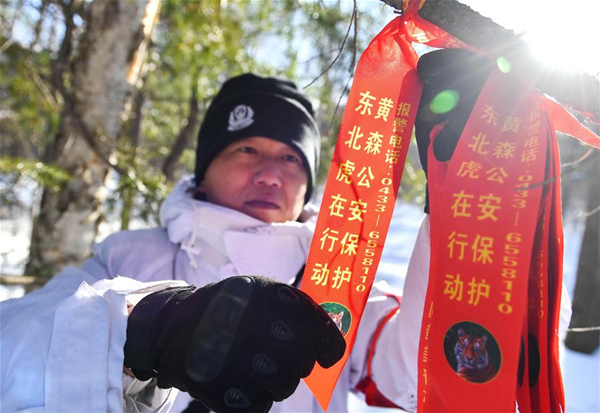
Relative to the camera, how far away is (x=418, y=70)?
1252 millimetres

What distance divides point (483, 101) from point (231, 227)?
1.19 metres

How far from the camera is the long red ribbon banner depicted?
1.00m

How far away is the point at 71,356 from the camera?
107cm

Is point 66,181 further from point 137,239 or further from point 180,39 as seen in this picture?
point 180,39

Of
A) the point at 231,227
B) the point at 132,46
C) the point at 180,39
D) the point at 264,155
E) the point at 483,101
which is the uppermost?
the point at 180,39

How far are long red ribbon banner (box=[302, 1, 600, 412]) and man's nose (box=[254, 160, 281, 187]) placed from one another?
76 centimetres

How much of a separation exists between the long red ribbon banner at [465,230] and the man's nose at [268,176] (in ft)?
2.49

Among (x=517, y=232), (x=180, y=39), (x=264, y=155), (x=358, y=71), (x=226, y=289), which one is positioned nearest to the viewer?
(x=226, y=289)

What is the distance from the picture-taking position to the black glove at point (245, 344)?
0.85 m

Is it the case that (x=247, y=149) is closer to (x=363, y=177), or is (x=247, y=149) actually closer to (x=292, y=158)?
(x=292, y=158)

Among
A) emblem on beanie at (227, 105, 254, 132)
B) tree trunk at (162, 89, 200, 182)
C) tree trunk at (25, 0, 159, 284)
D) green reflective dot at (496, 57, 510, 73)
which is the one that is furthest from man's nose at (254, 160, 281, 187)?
tree trunk at (162, 89, 200, 182)

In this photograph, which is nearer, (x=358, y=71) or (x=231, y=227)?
(x=358, y=71)

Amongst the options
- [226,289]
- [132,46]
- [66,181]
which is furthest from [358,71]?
[66,181]

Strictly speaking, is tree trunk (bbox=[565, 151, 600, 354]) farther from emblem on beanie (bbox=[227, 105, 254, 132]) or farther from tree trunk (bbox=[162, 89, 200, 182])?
emblem on beanie (bbox=[227, 105, 254, 132])
